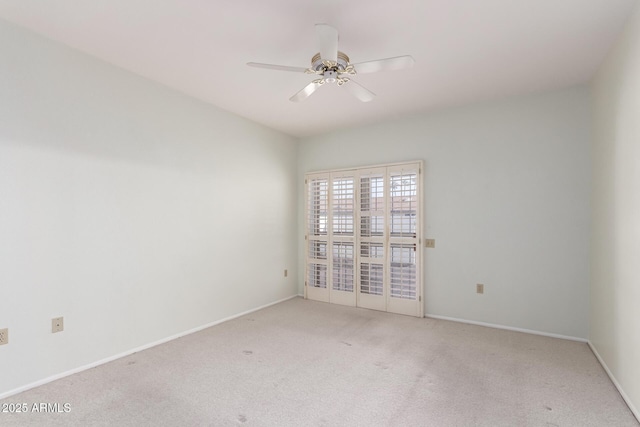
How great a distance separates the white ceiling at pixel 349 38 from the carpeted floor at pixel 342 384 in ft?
8.54

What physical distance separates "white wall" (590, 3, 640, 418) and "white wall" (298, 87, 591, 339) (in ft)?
0.73

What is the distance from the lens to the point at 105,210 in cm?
277

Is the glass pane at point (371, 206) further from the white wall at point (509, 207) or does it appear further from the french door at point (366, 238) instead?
the white wall at point (509, 207)

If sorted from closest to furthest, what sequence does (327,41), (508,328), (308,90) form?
(327,41), (308,90), (508,328)

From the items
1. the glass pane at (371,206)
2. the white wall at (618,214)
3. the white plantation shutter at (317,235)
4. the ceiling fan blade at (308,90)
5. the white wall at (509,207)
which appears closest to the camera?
the white wall at (618,214)

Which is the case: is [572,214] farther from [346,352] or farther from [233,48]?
[233,48]

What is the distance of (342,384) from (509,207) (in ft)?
8.75

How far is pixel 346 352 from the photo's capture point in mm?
2992

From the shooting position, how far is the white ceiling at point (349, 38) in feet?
6.73

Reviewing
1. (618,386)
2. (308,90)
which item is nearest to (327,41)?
(308,90)

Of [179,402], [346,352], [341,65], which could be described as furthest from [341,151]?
[179,402]

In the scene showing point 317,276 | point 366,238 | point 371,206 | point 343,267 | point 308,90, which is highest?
point 308,90

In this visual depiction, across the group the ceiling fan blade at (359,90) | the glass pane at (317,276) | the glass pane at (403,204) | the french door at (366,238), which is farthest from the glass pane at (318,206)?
the ceiling fan blade at (359,90)

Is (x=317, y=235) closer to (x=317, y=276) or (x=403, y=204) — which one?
(x=317, y=276)
